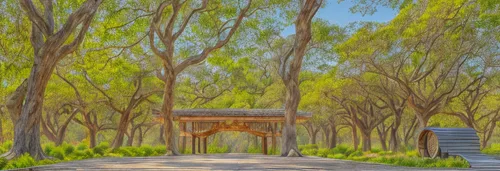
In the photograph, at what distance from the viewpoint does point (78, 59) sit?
22.6 m

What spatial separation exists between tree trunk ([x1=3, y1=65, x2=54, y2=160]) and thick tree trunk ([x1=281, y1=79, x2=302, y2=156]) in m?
9.33

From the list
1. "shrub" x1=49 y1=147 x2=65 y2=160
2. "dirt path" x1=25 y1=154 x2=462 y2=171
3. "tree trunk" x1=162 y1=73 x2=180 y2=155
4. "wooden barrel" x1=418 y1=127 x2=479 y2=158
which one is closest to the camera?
"dirt path" x1=25 y1=154 x2=462 y2=171

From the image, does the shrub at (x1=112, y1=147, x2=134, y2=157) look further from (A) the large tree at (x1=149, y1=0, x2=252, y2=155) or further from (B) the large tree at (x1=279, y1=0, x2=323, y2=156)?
(B) the large tree at (x1=279, y1=0, x2=323, y2=156)

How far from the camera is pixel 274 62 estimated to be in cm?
3397

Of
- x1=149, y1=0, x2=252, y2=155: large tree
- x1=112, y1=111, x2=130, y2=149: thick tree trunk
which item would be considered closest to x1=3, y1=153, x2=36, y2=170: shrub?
x1=149, y1=0, x2=252, y2=155: large tree

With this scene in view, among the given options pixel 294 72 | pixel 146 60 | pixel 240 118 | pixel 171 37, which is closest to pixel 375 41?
pixel 294 72

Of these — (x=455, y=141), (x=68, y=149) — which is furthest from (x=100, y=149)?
(x=455, y=141)

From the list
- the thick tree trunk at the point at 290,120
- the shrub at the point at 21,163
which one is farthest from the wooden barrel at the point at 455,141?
the shrub at the point at 21,163

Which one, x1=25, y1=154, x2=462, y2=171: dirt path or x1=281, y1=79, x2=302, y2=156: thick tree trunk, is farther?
x1=281, y1=79, x2=302, y2=156: thick tree trunk

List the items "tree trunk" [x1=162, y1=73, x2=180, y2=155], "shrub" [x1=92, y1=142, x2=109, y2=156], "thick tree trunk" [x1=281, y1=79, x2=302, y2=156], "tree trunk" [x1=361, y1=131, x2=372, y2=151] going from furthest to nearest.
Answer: "tree trunk" [x1=361, y1=131, x2=372, y2=151] → "shrub" [x1=92, y1=142, x2=109, y2=156] → "tree trunk" [x1=162, y1=73, x2=180, y2=155] → "thick tree trunk" [x1=281, y1=79, x2=302, y2=156]

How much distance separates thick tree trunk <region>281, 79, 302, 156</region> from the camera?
18.4 metres

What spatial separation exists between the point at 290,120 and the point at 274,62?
15.6m

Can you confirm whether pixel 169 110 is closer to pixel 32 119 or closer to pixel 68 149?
pixel 68 149

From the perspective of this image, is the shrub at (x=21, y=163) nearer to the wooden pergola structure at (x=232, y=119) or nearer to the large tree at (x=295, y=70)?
the large tree at (x=295, y=70)
